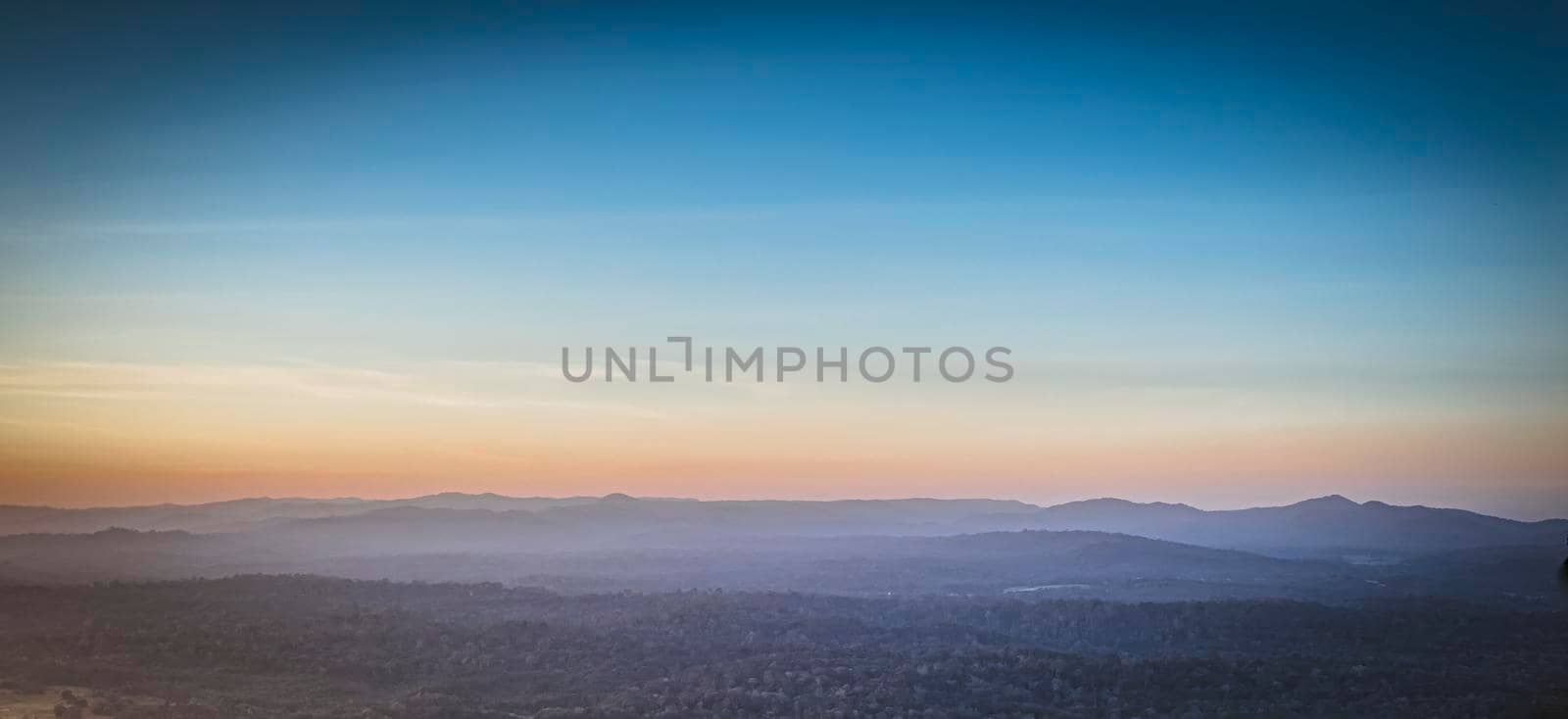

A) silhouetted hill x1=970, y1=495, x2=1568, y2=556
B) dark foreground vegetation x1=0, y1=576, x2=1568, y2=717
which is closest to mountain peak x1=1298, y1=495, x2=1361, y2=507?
silhouetted hill x1=970, y1=495, x2=1568, y2=556

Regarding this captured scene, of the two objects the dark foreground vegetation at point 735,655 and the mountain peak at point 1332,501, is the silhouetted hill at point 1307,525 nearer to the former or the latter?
the mountain peak at point 1332,501

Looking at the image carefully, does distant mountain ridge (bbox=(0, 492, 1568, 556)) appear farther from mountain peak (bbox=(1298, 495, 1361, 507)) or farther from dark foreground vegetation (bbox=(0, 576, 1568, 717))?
dark foreground vegetation (bbox=(0, 576, 1568, 717))

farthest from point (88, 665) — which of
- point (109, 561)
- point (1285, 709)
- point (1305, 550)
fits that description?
point (1305, 550)

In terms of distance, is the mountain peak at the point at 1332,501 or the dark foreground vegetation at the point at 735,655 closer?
the dark foreground vegetation at the point at 735,655

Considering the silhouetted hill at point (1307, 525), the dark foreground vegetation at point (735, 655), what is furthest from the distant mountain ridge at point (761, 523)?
the dark foreground vegetation at point (735, 655)

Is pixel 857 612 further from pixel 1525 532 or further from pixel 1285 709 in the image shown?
pixel 1525 532

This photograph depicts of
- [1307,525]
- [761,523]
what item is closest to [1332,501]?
[1307,525]

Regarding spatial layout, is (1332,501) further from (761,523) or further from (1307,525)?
(761,523)

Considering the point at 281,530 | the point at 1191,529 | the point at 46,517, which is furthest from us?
the point at 1191,529
